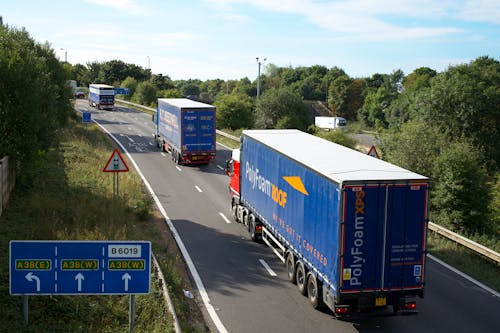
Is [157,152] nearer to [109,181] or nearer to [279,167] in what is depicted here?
[109,181]

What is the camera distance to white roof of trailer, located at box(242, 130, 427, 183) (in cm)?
1222

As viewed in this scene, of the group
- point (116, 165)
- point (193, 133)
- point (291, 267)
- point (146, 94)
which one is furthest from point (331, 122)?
point (291, 267)

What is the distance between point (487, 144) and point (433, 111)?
5.09 metres

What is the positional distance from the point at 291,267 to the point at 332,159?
10.9 ft

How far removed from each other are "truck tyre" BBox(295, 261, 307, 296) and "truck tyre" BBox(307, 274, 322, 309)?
22cm

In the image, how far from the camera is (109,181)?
1033 inches

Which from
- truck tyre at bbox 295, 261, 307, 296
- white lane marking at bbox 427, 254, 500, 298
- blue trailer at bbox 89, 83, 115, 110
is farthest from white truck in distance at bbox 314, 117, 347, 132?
truck tyre at bbox 295, 261, 307, 296

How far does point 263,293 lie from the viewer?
14695 mm

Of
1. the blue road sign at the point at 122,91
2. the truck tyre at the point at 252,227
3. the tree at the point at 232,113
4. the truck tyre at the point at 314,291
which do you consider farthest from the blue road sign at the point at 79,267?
the blue road sign at the point at 122,91

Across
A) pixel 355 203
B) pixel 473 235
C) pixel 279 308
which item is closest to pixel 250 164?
pixel 279 308

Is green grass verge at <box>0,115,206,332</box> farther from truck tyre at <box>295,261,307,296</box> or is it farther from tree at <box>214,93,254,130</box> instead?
tree at <box>214,93,254,130</box>

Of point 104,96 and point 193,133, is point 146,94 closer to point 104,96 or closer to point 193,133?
point 104,96

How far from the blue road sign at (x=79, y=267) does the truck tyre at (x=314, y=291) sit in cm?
494

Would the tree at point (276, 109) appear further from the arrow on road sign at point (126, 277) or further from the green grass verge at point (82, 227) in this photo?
the arrow on road sign at point (126, 277)
